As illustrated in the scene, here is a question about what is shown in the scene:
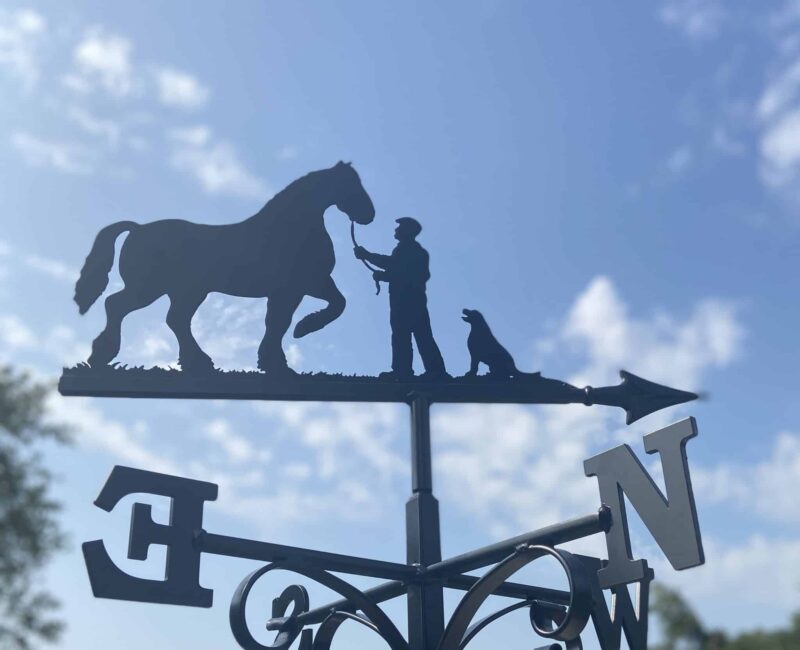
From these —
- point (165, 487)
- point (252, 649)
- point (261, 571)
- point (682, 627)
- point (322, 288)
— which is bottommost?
point (252, 649)

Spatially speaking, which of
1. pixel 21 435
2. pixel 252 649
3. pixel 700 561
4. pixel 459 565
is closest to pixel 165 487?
pixel 252 649

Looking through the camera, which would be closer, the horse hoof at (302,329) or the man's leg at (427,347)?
the man's leg at (427,347)

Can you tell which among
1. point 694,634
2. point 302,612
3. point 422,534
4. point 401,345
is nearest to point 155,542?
point 302,612

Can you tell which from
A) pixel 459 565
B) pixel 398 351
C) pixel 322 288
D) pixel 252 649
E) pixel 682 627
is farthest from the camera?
pixel 682 627

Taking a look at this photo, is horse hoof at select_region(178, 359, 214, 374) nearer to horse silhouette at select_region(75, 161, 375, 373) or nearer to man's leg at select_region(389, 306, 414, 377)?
horse silhouette at select_region(75, 161, 375, 373)

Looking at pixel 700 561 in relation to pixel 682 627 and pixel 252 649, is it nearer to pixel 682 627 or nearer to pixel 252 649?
pixel 252 649

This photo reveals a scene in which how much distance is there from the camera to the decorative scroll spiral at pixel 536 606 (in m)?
1.89

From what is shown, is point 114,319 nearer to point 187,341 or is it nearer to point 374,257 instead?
point 187,341

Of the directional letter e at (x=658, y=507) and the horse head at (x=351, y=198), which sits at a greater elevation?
the horse head at (x=351, y=198)

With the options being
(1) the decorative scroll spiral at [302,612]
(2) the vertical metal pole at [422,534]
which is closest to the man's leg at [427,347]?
(2) the vertical metal pole at [422,534]

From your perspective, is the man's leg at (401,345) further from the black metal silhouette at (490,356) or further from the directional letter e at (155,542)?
the directional letter e at (155,542)

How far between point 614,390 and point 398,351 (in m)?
0.75

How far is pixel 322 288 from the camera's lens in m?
3.21

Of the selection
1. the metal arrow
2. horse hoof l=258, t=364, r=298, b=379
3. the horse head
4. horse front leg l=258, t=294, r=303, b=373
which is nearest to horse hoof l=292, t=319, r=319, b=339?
horse front leg l=258, t=294, r=303, b=373
